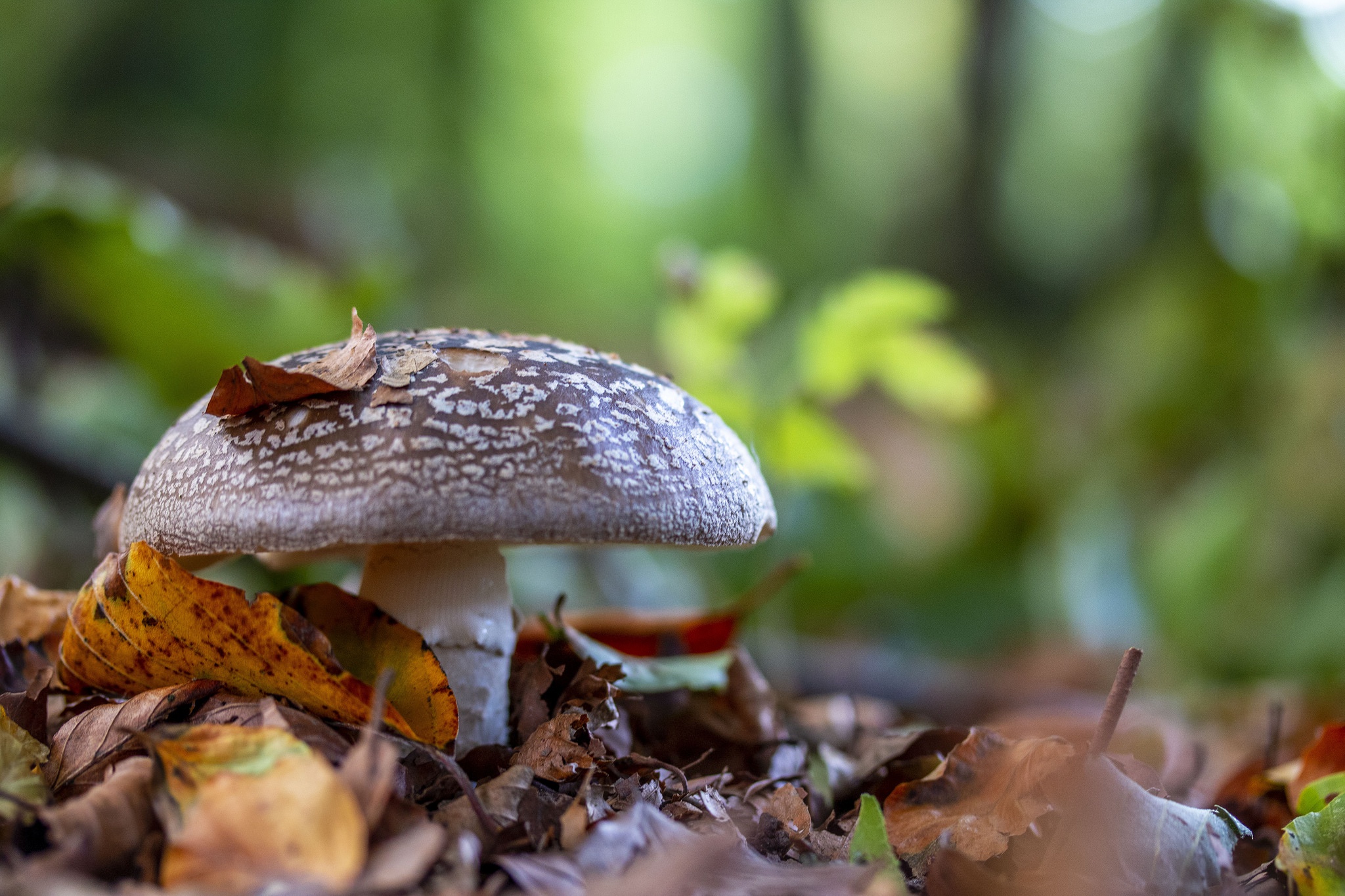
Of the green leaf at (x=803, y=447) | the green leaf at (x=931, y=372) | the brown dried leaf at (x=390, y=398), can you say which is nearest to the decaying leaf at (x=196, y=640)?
the brown dried leaf at (x=390, y=398)

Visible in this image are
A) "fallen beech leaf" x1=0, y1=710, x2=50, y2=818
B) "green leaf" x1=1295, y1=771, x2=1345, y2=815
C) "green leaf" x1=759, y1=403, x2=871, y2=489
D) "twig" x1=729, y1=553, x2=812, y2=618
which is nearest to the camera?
"fallen beech leaf" x1=0, y1=710, x2=50, y2=818

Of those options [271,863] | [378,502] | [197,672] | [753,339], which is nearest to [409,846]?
[271,863]

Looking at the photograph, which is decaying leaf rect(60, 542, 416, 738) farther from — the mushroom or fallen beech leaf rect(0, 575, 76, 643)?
fallen beech leaf rect(0, 575, 76, 643)

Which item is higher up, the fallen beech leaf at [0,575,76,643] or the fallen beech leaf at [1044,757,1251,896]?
the fallen beech leaf at [0,575,76,643]

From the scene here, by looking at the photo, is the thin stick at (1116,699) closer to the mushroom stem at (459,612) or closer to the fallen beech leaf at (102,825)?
the mushroom stem at (459,612)

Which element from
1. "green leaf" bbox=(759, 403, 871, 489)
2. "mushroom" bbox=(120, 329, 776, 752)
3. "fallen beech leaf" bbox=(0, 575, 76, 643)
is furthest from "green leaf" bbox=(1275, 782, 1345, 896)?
"fallen beech leaf" bbox=(0, 575, 76, 643)

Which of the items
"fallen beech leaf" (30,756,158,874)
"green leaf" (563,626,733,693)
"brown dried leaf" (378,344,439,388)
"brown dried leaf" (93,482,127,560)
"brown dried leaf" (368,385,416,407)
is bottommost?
"green leaf" (563,626,733,693)

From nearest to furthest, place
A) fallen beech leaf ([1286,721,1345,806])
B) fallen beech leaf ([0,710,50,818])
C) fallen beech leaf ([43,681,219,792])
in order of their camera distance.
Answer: fallen beech leaf ([0,710,50,818]) → fallen beech leaf ([43,681,219,792]) → fallen beech leaf ([1286,721,1345,806])
